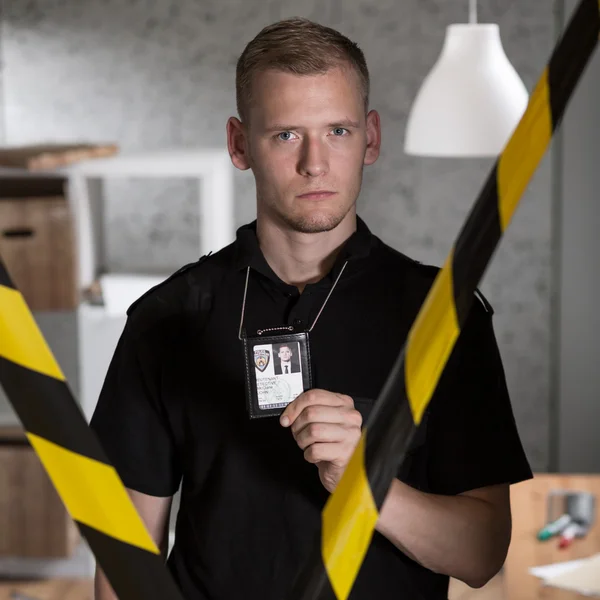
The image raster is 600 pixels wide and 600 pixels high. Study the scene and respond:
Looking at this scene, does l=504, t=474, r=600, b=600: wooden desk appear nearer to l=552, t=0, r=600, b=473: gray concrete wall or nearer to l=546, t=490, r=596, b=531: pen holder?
l=546, t=490, r=596, b=531: pen holder

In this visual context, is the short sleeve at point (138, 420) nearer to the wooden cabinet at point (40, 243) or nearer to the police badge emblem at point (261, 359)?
the police badge emblem at point (261, 359)

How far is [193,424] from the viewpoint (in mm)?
1230

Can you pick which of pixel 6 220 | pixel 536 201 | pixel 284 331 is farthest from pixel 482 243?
pixel 536 201

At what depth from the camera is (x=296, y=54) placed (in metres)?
1.11

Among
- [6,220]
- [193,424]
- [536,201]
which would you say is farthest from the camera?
[536,201]

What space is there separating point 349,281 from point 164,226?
10.6 ft

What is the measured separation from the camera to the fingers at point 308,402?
29.5 inches

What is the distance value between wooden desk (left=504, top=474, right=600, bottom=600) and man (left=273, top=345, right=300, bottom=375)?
1.41 meters

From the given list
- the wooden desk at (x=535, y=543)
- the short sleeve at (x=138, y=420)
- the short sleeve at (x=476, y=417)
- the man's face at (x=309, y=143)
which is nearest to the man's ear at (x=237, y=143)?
the man's face at (x=309, y=143)

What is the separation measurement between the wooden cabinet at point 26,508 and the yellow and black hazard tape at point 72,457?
3.43m

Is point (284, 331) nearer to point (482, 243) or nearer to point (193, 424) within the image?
point (193, 424)

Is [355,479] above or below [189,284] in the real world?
above

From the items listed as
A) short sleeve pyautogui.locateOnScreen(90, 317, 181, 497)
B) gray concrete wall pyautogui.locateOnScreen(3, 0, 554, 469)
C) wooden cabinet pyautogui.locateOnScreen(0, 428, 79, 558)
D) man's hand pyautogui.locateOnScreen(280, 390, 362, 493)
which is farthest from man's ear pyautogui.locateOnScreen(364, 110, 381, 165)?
gray concrete wall pyautogui.locateOnScreen(3, 0, 554, 469)

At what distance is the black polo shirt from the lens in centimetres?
117
